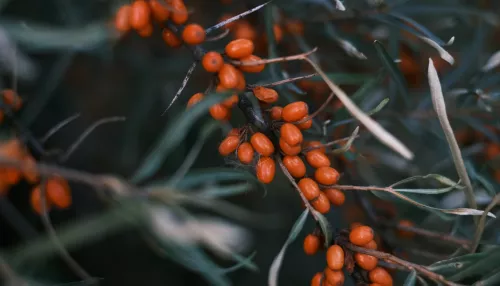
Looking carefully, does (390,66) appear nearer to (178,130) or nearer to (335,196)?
(335,196)

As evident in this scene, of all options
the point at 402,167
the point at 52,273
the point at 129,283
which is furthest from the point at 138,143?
the point at 402,167

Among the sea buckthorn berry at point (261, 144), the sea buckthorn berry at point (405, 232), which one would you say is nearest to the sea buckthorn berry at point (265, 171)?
the sea buckthorn berry at point (261, 144)

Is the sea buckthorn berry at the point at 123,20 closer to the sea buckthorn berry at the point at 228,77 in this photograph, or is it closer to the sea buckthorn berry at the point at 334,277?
the sea buckthorn berry at the point at 228,77

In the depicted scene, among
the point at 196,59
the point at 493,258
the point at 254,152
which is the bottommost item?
the point at 493,258

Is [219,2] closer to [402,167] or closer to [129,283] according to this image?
[402,167]

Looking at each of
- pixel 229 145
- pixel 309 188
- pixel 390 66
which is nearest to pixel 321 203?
pixel 309 188
